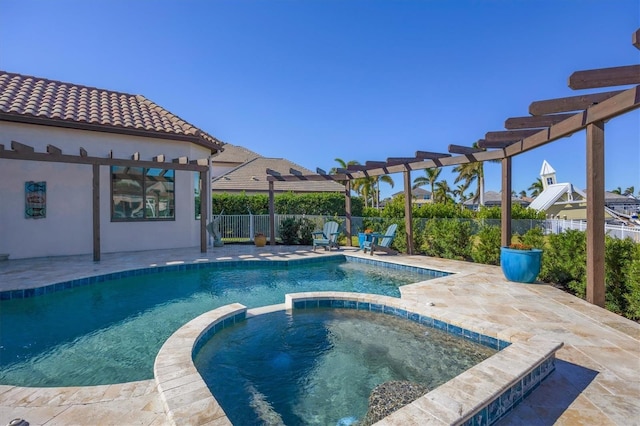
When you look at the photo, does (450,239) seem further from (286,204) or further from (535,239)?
(286,204)

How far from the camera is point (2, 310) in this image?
5207 mm

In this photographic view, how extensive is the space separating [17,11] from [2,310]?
686 cm

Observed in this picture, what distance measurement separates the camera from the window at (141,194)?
1023 cm

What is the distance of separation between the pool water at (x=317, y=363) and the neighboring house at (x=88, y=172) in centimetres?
718

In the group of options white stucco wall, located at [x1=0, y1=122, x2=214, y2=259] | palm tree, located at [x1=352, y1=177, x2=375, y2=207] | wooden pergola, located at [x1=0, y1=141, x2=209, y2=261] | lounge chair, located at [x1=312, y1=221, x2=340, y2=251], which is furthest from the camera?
palm tree, located at [x1=352, y1=177, x2=375, y2=207]

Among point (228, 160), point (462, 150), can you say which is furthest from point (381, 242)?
point (228, 160)

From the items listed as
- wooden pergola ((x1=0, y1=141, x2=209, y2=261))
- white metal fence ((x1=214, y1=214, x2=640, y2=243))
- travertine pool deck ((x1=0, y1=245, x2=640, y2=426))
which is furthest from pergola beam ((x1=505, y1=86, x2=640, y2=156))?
wooden pergola ((x1=0, y1=141, x2=209, y2=261))

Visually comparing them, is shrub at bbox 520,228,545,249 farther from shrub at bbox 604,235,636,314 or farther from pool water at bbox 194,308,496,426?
pool water at bbox 194,308,496,426

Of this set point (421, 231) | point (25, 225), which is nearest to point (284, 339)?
point (421, 231)

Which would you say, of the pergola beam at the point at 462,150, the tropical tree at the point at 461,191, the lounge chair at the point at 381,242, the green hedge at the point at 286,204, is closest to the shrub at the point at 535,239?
the pergola beam at the point at 462,150

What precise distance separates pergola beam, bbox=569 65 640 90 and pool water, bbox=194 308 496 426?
353 centimetres

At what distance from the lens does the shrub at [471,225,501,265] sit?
859cm

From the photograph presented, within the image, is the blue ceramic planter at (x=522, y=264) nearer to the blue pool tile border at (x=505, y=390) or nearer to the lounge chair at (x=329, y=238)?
the blue pool tile border at (x=505, y=390)

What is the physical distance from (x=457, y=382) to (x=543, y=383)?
103cm
